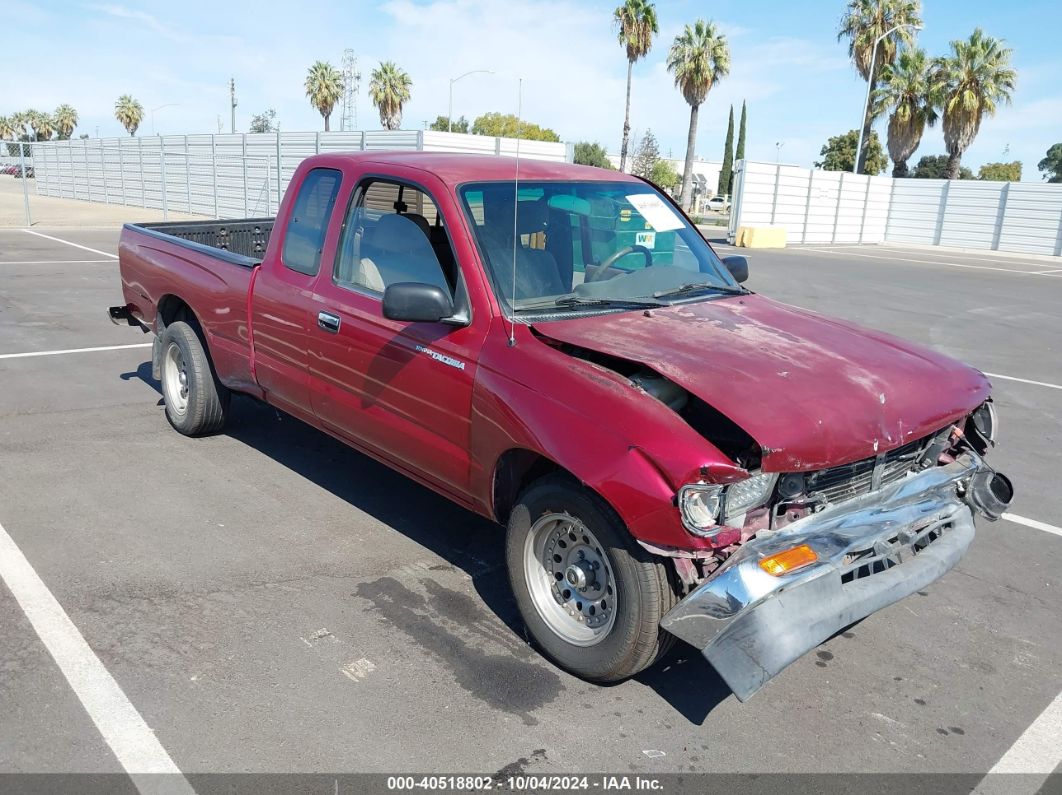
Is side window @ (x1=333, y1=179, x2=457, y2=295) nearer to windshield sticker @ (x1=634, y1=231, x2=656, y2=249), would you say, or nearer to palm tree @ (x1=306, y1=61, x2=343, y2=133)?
windshield sticker @ (x1=634, y1=231, x2=656, y2=249)

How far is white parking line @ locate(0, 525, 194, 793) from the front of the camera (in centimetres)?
285

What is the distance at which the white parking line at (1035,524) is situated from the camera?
17.1 ft

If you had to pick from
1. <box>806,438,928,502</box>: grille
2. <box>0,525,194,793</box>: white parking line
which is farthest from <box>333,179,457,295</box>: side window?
<box>0,525,194,793</box>: white parking line

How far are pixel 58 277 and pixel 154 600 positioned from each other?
1276cm

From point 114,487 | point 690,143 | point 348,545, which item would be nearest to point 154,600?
point 348,545

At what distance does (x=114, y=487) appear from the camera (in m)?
5.26

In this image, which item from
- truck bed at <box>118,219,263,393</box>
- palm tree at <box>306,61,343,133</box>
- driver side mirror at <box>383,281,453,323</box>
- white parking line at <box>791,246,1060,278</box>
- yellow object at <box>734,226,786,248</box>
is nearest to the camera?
driver side mirror at <box>383,281,453,323</box>

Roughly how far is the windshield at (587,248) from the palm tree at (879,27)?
140ft

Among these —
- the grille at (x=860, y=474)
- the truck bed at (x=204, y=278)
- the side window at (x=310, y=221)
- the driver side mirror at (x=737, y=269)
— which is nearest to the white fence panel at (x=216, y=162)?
the truck bed at (x=204, y=278)

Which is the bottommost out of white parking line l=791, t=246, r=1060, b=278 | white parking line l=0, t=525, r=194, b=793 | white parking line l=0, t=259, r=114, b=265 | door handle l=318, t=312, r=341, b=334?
white parking line l=0, t=525, r=194, b=793

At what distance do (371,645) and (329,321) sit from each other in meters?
1.69

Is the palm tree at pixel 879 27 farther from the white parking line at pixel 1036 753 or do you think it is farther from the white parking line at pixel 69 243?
the white parking line at pixel 1036 753

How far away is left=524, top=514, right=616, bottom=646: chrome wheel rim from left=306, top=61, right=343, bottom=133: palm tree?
194 feet

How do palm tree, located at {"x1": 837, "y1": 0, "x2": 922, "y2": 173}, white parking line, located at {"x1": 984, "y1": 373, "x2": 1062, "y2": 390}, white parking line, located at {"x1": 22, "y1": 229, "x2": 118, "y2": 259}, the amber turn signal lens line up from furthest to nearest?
palm tree, located at {"x1": 837, "y1": 0, "x2": 922, "y2": 173}
white parking line, located at {"x1": 22, "y1": 229, "x2": 118, "y2": 259}
white parking line, located at {"x1": 984, "y1": 373, "x2": 1062, "y2": 390}
the amber turn signal lens
